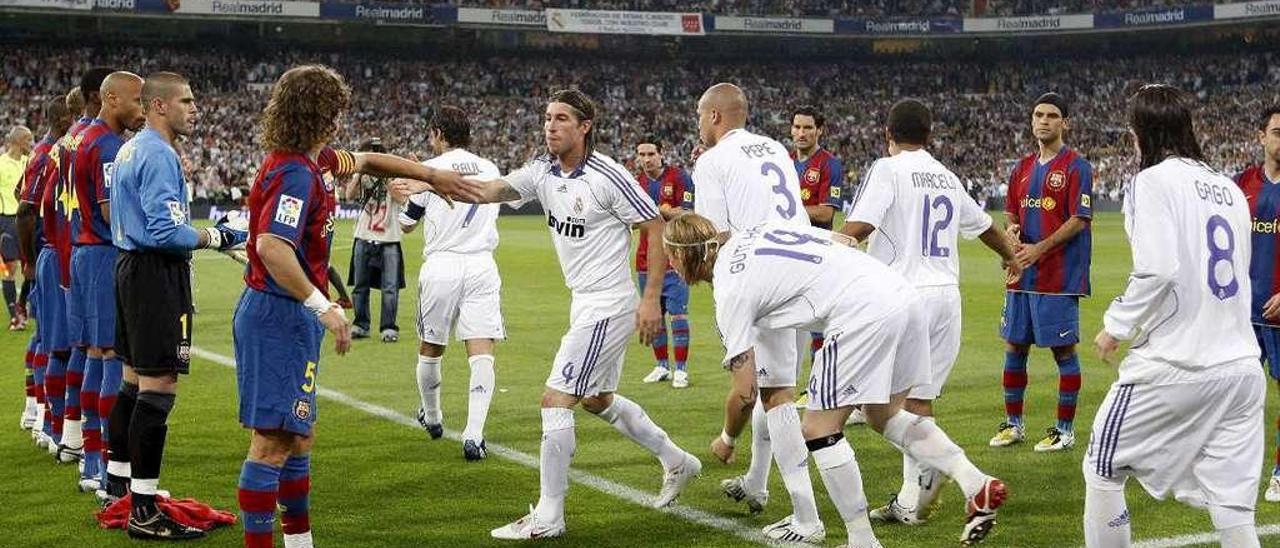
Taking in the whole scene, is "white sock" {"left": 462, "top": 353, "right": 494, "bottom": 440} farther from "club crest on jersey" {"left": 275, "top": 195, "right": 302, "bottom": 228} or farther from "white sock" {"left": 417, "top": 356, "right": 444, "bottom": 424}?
"club crest on jersey" {"left": 275, "top": 195, "right": 302, "bottom": 228}

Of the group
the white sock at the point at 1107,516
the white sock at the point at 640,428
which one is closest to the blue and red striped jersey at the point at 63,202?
the white sock at the point at 640,428

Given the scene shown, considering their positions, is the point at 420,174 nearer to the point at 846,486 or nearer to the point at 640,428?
the point at 640,428

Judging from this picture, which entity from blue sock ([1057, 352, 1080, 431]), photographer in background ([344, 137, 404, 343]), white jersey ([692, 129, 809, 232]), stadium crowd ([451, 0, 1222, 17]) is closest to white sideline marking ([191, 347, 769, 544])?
white jersey ([692, 129, 809, 232])

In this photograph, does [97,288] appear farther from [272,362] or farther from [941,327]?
[941,327]

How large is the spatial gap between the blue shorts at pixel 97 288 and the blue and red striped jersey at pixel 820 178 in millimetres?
5787

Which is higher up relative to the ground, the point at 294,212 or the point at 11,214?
the point at 294,212

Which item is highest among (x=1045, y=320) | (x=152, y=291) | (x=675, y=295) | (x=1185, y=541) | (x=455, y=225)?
(x=455, y=225)

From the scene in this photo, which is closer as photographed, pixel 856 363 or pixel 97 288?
pixel 856 363

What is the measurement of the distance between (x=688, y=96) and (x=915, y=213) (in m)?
55.6

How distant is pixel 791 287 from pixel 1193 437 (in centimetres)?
176

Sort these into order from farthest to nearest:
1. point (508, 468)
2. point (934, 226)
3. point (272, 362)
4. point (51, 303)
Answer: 1. point (508, 468)
2. point (51, 303)
3. point (934, 226)
4. point (272, 362)

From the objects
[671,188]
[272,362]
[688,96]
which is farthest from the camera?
[688,96]

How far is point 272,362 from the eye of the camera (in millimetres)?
5375

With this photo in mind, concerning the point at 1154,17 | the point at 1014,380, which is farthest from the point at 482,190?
the point at 1154,17
